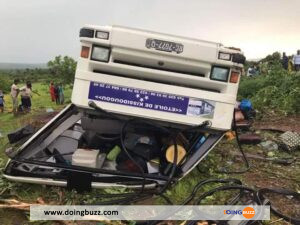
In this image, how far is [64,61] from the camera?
112 ft

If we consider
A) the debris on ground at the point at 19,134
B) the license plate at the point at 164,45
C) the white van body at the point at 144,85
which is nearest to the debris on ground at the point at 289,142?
the white van body at the point at 144,85

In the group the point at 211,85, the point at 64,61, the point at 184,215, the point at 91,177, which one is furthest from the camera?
the point at 64,61

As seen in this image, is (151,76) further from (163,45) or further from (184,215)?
(184,215)

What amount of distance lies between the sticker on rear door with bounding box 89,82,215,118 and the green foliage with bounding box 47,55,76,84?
99.0ft

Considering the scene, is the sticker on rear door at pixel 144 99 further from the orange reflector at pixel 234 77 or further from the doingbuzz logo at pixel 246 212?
the doingbuzz logo at pixel 246 212

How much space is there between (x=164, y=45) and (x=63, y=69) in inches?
1224

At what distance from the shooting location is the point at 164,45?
3875 millimetres

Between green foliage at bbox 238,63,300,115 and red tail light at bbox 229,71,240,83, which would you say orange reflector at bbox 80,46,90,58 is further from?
green foliage at bbox 238,63,300,115

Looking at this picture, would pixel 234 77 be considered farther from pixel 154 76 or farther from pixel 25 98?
pixel 25 98

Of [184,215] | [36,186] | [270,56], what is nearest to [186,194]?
[184,215]

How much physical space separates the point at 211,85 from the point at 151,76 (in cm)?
68

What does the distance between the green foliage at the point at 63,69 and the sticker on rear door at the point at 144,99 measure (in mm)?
30176

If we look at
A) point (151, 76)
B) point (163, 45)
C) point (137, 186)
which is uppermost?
point (163, 45)

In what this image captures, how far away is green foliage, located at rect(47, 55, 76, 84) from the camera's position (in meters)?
33.4
